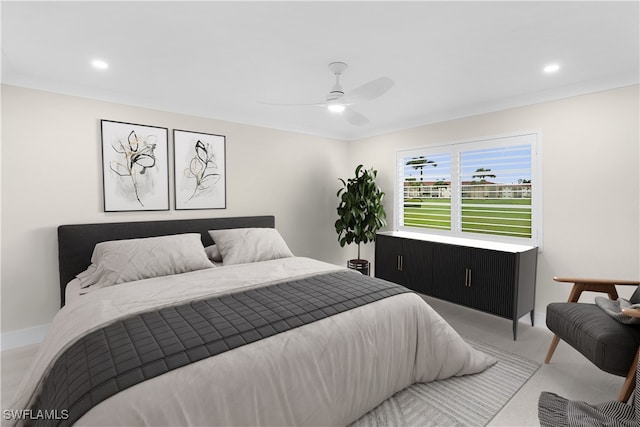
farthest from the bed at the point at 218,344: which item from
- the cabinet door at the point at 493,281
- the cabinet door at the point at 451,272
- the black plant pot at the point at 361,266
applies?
the black plant pot at the point at 361,266

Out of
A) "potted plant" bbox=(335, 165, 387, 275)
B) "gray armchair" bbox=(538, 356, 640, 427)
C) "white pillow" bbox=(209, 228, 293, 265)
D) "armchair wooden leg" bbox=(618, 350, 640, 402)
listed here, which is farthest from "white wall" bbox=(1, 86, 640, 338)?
"gray armchair" bbox=(538, 356, 640, 427)

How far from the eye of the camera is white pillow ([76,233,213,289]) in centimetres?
251

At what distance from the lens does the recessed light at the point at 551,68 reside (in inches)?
97.8

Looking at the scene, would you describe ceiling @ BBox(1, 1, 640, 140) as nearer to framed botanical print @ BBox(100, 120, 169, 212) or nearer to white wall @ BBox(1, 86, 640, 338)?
white wall @ BBox(1, 86, 640, 338)

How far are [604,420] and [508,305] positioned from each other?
1450 mm

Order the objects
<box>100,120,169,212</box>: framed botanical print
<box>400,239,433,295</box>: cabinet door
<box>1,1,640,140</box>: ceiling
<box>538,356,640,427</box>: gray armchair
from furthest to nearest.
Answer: <box>400,239,433,295</box>: cabinet door → <box>100,120,169,212</box>: framed botanical print → <box>1,1,640,140</box>: ceiling → <box>538,356,640,427</box>: gray armchair

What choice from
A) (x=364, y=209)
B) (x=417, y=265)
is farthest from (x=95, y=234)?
(x=417, y=265)

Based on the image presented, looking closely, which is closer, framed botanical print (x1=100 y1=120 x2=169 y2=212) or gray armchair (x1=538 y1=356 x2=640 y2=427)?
gray armchair (x1=538 y1=356 x2=640 y2=427)

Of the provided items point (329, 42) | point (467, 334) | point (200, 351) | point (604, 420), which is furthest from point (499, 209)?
point (200, 351)

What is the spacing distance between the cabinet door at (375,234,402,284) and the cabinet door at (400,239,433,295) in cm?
8

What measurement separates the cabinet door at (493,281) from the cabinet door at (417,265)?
0.48 metres

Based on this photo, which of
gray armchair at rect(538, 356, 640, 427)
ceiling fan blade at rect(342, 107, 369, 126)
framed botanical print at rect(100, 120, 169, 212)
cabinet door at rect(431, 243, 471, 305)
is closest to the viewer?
gray armchair at rect(538, 356, 640, 427)

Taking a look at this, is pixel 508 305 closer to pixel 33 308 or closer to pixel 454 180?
pixel 454 180

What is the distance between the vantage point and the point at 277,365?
1.50 m
